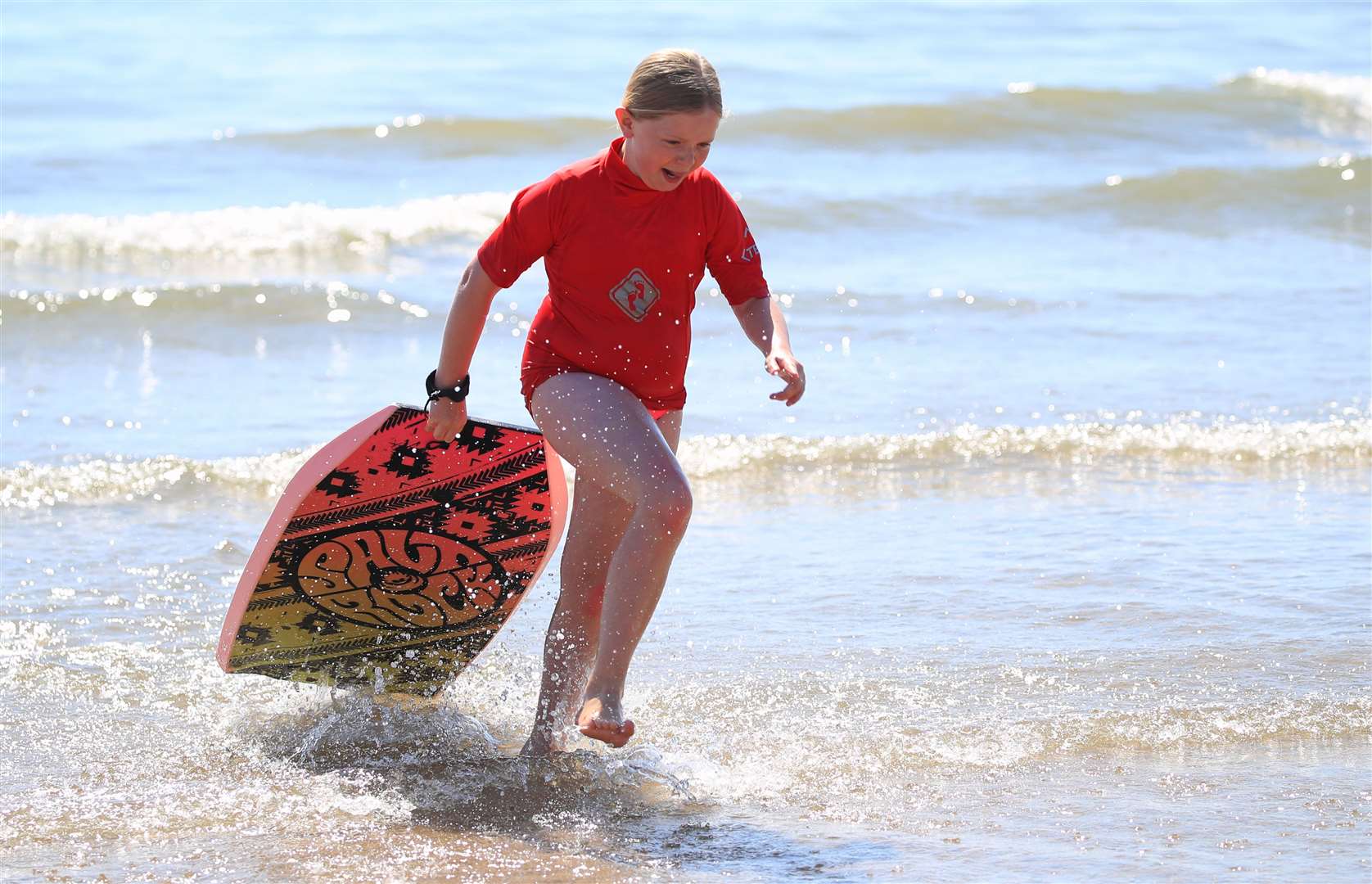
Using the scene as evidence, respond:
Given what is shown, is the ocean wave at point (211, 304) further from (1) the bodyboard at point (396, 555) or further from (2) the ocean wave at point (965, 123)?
(1) the bodyboard at point (396, 555)

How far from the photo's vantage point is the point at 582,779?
4012 mm

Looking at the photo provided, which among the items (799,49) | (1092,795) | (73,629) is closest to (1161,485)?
(1092,795)

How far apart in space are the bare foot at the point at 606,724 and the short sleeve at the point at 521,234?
1.01m

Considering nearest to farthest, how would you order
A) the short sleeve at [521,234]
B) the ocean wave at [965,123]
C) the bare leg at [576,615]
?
1. the short sleeve at [521,234]
2. the bare leg at [576,615]
3. the ocean wave at [965,123]

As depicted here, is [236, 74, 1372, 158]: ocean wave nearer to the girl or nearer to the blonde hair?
the girl

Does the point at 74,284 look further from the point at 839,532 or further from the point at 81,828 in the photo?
the point at 81,828

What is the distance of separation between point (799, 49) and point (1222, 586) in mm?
17261

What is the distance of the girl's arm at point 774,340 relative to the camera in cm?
377

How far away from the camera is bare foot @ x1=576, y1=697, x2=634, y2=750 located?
362cm

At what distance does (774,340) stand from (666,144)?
58 cm

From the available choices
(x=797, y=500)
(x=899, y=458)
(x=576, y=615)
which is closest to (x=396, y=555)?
(x=576, y=615)

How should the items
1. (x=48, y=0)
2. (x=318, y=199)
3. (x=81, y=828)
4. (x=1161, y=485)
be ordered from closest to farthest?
(x=81, y=828) < (x=1161, y=485) < (x=318, y=199) < (x=48, y=0)

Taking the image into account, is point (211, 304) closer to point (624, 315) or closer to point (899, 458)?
point (899, 458)

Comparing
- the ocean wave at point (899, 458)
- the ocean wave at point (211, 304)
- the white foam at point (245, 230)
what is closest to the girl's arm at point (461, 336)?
the ocean wave at point (899, 458)
